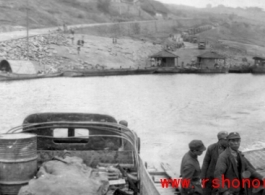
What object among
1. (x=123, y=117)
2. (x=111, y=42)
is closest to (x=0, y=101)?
(x=123, y=117)

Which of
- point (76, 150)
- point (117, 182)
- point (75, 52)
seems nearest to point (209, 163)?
point (117, 182)

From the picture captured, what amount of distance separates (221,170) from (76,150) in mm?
2477

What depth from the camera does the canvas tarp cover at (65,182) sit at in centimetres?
434

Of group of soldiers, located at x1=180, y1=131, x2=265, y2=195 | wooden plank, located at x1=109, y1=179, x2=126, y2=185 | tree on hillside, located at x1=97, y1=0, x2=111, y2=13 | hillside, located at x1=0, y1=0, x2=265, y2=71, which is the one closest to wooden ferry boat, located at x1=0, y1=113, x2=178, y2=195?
wooden plank, located at x1=109, y1=179, x2=126, y2=185

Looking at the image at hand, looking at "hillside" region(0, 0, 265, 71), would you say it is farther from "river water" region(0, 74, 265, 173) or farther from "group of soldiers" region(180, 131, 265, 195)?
"group of soldiers" region(180, 131, 265, 195)

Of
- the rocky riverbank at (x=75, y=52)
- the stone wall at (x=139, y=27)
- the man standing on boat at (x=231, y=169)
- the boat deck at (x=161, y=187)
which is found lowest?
the boat deck at (x=161, y=187)

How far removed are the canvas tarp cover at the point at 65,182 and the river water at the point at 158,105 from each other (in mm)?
12758

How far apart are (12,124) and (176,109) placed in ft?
50.4

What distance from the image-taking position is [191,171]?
586 cm

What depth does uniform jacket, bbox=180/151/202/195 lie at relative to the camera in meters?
5.86

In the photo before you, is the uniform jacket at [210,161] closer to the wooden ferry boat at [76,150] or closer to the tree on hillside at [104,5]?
the wooden ferry boat at [76,150]

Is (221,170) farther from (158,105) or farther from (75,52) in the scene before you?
(75,52)

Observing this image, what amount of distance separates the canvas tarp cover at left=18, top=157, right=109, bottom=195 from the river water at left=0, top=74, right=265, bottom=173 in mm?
12758

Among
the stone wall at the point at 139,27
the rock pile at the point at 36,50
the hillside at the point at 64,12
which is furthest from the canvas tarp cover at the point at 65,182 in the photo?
the stone wall at the point at 139,27
